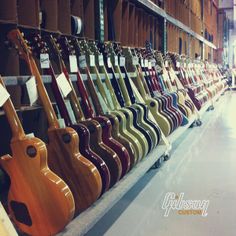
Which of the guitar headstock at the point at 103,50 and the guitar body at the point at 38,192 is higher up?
the guitar headstock at the point at 103,50

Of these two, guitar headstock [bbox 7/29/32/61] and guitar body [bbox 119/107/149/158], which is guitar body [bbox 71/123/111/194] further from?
guitar body [bbox 119/107/149/158]

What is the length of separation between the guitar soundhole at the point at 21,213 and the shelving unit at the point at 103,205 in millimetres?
150

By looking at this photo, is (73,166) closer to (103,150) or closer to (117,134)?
(103,150)

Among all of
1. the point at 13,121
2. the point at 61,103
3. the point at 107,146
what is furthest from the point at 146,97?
the point at 13,121

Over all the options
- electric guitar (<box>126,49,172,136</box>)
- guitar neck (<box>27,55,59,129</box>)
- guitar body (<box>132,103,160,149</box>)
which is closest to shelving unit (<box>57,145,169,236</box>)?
guitar body (<box>132,103,160,149</box>)

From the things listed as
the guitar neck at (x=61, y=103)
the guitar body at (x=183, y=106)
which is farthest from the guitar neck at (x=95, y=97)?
the guitar body at (x=183, y=106)

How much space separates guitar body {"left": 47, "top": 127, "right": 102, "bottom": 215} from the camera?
6.37 feet

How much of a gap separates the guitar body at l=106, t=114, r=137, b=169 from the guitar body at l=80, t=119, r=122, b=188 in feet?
0.82

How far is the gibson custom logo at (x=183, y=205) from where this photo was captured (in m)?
2.60

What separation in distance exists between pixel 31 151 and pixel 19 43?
644mm

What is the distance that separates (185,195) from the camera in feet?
9.52

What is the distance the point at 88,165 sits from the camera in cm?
197

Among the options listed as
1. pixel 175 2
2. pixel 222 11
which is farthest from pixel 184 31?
pixel 222 11

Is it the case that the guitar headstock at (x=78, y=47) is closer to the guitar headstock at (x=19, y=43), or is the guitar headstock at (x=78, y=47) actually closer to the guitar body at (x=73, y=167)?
the guitar headstock at (x=19, y=43)
